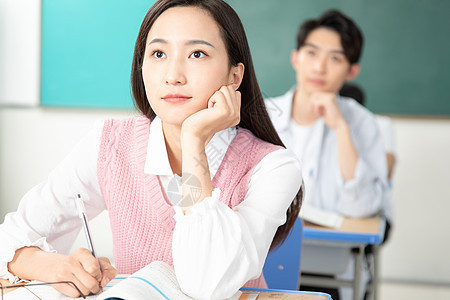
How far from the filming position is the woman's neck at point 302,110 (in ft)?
9.36

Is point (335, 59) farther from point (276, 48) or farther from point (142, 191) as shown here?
point (142, 191)

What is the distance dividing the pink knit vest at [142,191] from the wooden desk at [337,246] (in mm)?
844

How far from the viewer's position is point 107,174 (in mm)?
1212

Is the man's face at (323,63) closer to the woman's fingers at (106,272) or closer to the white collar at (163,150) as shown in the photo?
the white collar at (163,150)

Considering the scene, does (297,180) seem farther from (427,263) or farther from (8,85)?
(8,85)

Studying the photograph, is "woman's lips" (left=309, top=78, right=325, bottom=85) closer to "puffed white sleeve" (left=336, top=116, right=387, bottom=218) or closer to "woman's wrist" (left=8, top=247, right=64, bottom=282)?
"puffed white sleeve" (left=336, top=116, right=387, bottom=218)

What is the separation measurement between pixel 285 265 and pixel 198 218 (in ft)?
2.21

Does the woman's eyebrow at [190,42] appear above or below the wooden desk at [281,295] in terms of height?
above

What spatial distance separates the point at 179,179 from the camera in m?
1.19

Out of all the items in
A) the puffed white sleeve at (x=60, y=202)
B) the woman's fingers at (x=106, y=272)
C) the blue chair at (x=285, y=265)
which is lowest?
the blue chair at (x=285, y=265)

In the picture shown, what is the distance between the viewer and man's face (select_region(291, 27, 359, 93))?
9.34 ft

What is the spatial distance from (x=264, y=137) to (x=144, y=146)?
0.85 ft

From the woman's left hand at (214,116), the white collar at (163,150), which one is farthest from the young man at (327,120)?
the woman's left hand at (214,116)

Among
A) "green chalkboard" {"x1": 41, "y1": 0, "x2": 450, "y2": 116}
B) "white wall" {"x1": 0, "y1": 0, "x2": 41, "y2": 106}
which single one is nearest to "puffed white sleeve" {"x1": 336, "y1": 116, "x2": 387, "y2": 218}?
"green chalkboard" {"x1": 41, "y1": 0, "x2": 450, "y2": 116}
